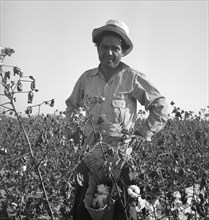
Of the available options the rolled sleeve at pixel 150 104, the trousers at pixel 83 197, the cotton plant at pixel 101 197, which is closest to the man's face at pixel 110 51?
the rolled sleeve at pixel 150 104

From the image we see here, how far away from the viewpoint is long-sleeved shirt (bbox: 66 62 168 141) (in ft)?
7.41

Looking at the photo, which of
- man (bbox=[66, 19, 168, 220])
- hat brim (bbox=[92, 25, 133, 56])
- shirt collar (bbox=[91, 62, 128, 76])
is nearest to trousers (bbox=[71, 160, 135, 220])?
man (bbox=[66, 19, 168, 220])

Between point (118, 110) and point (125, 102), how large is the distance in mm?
87

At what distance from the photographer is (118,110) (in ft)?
7.50

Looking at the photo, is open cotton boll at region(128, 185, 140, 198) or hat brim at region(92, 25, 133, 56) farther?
hat brim at region(92, 25, 133, 56)

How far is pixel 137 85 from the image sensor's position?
7.61ft

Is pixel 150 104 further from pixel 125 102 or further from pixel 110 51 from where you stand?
pixel 110 51

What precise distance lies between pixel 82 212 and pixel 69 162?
1.81 metres

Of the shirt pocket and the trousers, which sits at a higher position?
the shirt pocket

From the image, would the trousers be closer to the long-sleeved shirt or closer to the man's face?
the long-sleeved shirt

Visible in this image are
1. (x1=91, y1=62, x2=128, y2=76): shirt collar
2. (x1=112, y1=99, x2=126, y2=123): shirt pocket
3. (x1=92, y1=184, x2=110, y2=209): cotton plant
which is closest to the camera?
(x1=92, y1=184, x2=110, y2=209): cotton plant

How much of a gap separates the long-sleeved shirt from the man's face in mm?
90

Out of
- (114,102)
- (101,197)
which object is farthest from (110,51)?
(101,197)

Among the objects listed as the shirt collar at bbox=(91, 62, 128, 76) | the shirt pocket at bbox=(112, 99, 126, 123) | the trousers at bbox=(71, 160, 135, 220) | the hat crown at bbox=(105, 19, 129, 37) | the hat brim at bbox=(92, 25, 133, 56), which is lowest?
the trousers at bbox=(71, 160, 135, 220)
